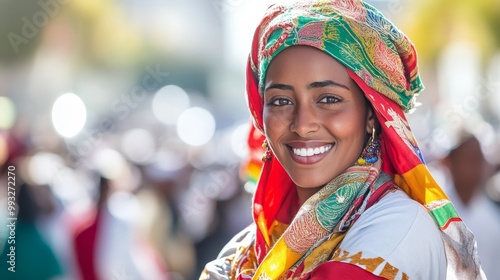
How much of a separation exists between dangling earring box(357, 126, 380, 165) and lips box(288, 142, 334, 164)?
0.11 metres

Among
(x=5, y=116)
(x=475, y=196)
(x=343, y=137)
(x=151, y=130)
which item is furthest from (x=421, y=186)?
(x=151, y=130)

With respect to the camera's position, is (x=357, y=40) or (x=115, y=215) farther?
(x=115, y=215)

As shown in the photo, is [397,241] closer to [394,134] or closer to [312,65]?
[394,134]

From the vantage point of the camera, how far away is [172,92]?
21922 mm

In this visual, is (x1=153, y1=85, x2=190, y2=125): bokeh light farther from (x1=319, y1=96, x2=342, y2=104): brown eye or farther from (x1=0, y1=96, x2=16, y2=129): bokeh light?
(x1=319, y1=96, x2=342, y2=104): brown eye

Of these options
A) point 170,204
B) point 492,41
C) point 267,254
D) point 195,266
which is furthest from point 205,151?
point 267,254

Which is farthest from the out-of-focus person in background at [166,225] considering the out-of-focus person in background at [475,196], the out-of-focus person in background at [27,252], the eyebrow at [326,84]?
the eyebrow at [326,84]

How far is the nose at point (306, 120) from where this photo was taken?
2.64m

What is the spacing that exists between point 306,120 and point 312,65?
183 mm

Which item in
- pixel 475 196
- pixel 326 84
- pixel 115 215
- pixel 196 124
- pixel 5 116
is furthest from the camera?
pixel 196 124

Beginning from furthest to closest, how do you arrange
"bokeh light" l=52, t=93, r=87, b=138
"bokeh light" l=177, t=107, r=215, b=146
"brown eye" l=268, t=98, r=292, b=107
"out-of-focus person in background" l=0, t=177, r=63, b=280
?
"bokeh light" l=177, t=107, r=215, b=146, "bokeh light" l=52, t=93, r=87, b=138, "out-of-focus person in background" l=0, t=177, r=63, b=280, "brown eye" l=268, t=98, r=292, b=107

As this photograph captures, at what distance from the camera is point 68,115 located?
1079 centimetres

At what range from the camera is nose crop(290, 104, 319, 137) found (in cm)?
264

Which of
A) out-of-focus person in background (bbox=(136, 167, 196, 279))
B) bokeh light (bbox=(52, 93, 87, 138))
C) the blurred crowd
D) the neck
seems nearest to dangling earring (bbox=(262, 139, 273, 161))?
the neck
